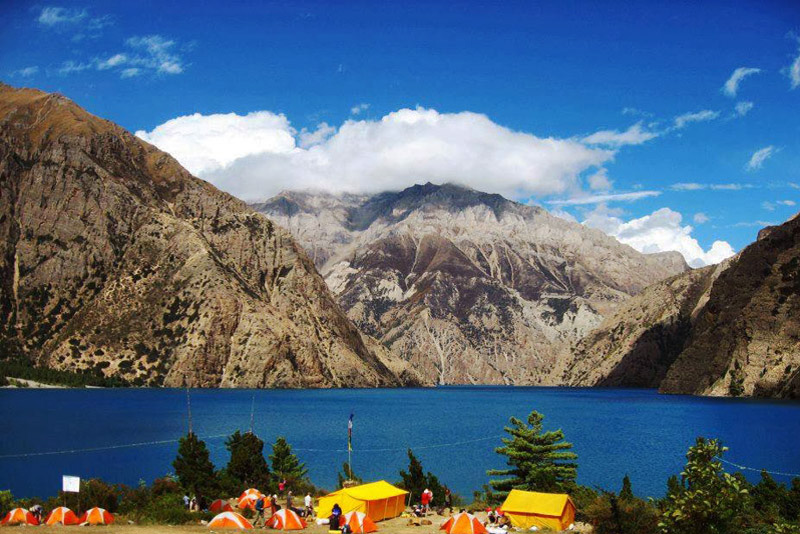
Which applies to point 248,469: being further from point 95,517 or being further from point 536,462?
point 536,462

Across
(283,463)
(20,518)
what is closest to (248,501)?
(283,463)

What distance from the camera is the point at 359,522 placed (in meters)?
45.2

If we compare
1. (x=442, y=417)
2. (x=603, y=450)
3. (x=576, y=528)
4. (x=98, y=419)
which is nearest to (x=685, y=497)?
(x=576, y=528)

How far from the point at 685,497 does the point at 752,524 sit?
40.8ft

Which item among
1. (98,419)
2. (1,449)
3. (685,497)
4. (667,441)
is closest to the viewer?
(685,497)

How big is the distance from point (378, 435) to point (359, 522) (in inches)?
2567

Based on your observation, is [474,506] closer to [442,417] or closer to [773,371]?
[442,417]

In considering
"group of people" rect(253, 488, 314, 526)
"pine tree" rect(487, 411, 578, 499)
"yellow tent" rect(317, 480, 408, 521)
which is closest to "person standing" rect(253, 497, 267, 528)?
"group of people" rect(253, 488, 314, 526)

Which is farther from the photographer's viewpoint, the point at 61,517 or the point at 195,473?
the point at 195,473

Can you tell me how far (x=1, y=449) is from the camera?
85.8 meters

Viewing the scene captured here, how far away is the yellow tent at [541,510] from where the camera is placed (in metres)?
47.3

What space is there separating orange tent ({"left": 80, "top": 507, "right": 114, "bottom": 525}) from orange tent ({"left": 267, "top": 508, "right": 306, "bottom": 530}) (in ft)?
30.9

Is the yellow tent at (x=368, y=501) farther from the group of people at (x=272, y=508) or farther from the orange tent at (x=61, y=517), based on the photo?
the orange tent at (x=61, y=517)

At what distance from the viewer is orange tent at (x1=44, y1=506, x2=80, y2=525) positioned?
4441 cm
